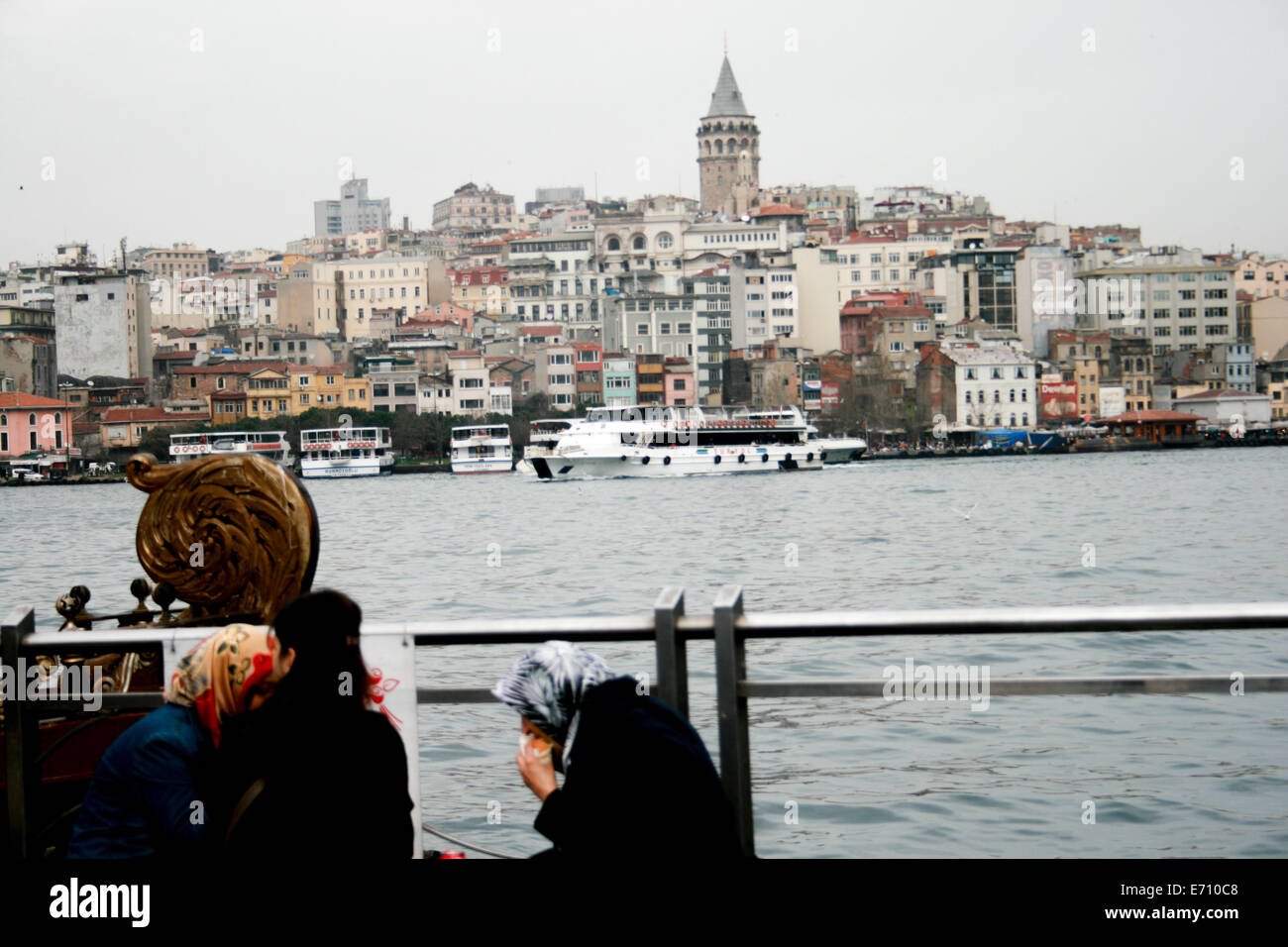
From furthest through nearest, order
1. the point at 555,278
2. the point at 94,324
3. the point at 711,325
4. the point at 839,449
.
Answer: the point at 555,278
the point at 711,325
the point at 94,324
the point at 839,449

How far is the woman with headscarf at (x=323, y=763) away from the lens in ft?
7.20

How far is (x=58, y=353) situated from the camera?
72.1 metres

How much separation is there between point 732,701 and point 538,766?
0.32 m

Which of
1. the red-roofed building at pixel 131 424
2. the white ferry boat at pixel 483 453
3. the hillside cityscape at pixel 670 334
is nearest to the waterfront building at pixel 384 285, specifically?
the hillside cityscape at pixel 670 334

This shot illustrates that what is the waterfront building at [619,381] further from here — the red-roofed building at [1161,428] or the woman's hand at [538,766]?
the woman's hand at [538,766]

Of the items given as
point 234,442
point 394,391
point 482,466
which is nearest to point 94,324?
point 234,442

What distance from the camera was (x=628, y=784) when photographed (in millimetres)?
2055

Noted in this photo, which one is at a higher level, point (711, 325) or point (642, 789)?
point (711, 325)

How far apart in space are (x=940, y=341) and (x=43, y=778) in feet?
234

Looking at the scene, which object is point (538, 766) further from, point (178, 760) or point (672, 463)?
point (672, 463)

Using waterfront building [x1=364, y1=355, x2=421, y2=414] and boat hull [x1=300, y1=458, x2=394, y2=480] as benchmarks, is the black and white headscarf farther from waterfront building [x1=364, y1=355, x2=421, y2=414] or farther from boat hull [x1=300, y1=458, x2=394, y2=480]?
waterfront building [x1=364, y1=355, x2=421, y2=414]

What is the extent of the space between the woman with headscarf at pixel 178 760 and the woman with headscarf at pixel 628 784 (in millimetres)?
484
